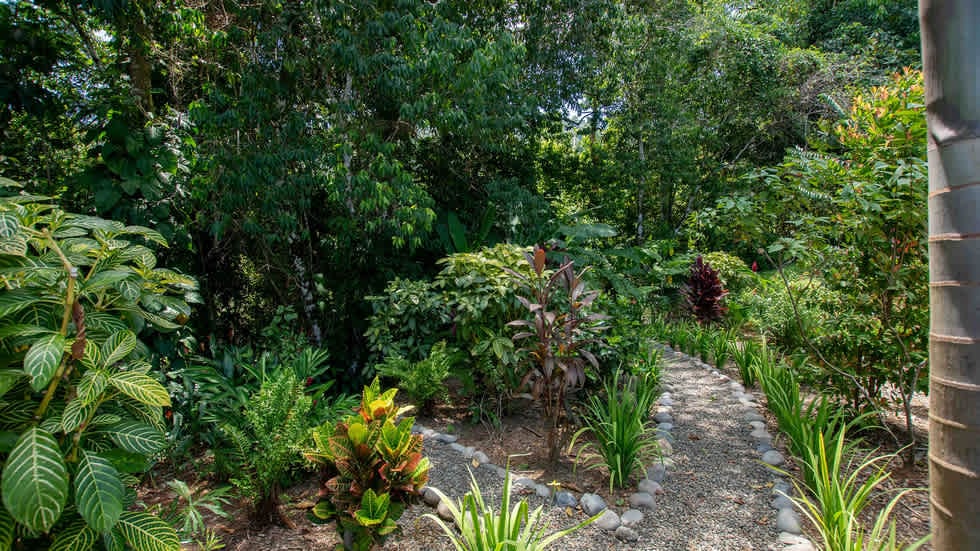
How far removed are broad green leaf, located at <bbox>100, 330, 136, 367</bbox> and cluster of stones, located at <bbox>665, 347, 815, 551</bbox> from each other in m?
2.52

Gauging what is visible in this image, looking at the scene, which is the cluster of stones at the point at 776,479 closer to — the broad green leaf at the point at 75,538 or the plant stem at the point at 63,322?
the broad green leaf at the point at 75,538

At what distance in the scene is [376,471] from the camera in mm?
1793

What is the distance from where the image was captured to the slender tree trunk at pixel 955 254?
2.97 ft

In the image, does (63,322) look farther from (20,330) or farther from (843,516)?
(843,516)

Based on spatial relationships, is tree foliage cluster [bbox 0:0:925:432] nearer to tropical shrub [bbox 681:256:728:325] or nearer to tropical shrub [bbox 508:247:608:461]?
tropical shrub [bbox 508:247:608:461]

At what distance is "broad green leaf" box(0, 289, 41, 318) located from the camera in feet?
3.93

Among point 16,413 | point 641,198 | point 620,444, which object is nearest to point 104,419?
point 16,413

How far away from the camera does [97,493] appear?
3.97 feet

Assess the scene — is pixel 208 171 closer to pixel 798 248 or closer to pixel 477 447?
pixel 477 447

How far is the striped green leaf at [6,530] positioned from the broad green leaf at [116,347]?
41 centimetres

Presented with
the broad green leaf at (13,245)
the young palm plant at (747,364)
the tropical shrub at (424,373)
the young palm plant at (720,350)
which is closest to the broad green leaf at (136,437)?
the broad green leaf at (13,245)

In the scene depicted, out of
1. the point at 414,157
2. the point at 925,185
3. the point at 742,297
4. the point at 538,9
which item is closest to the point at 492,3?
the point at 538,9

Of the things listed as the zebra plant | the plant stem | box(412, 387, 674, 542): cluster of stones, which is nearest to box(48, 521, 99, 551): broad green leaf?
the zebra plant

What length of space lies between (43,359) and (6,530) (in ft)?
1.45
